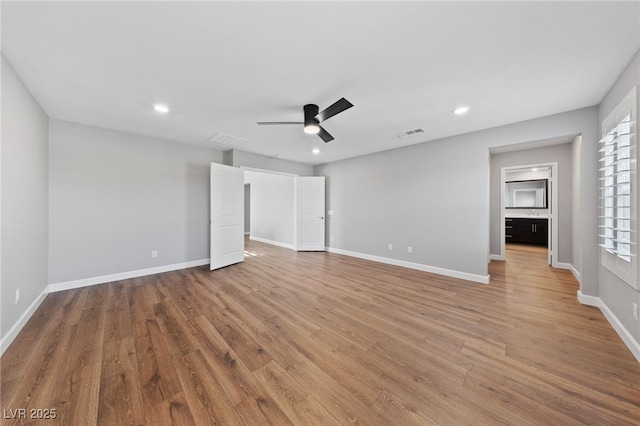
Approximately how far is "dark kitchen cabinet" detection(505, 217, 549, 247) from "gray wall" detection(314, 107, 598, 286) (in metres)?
4.41

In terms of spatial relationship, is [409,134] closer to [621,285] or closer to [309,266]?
[621,285]

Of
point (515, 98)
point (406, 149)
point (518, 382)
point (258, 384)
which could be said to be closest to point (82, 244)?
point (258, 384)

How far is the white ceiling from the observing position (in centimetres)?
142

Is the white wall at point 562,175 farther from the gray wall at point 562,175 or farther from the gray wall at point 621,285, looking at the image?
the gray wall at point 621,285

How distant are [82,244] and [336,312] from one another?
13.0 ft

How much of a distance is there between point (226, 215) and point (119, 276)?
192 centimetres

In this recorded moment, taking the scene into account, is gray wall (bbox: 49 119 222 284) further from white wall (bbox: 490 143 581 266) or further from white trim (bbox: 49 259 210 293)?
white wall (bbox: 490 143 581 266)

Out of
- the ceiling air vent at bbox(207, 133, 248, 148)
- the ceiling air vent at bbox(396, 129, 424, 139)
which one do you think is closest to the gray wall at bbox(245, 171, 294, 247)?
the ceiling air vent at bbox(207, 133, 248, 148)

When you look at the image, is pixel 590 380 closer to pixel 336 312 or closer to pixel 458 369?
pixel 458 369

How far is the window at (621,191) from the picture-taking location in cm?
186

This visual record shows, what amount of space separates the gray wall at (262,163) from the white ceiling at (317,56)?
1602 mm

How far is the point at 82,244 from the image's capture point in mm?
3307

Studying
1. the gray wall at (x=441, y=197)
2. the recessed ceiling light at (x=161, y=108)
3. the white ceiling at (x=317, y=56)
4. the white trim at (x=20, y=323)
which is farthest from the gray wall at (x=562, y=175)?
the white trim at (x=20, y=323)

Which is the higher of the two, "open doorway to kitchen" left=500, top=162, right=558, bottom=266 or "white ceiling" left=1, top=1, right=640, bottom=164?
"white ceiling" left=1, top=1, right=640, bottom=164
